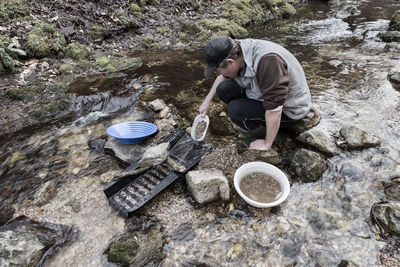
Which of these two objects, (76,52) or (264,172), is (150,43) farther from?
(264,172)

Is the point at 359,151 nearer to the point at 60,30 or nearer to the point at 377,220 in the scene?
the point at 377,220

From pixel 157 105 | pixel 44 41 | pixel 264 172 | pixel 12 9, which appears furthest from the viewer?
pixel 12 9

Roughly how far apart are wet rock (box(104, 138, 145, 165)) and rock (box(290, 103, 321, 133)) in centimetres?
218

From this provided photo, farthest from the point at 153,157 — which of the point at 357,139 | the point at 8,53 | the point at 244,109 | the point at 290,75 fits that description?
the point at 8,53

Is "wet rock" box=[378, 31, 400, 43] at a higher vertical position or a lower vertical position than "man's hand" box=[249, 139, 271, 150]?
lower

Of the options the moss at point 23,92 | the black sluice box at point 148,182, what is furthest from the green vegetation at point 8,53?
the black sluice box at point 148,182

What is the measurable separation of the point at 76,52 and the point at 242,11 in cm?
653

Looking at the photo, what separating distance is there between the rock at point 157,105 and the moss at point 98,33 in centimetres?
356

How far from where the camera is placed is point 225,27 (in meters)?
7.68

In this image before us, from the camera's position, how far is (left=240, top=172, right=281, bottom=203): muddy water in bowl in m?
2.49

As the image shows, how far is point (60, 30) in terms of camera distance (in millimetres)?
6121

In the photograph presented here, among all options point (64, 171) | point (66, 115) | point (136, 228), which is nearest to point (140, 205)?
point (136, 228)

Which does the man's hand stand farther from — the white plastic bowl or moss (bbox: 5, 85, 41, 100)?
moss (bbox: 5, 85, 41, 100)

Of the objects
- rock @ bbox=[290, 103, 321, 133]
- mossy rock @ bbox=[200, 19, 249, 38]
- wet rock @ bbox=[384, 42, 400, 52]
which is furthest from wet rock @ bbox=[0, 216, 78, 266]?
wet rock @ bbox=[384, 42, 400, 52]
